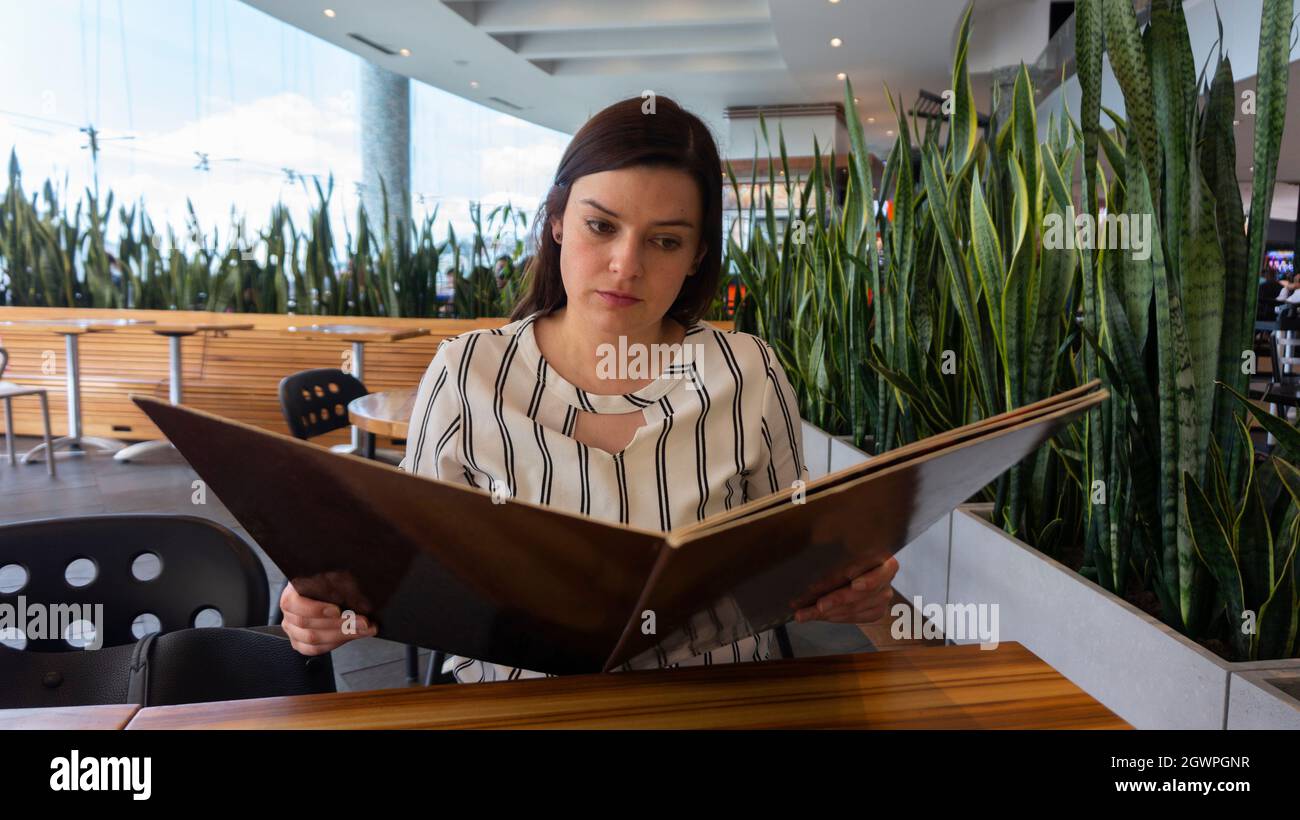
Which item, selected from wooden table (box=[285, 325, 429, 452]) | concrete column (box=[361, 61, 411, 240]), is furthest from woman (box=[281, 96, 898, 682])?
concrete column (box=[361, 61, 411, 240])

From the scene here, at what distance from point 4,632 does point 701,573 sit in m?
0.74

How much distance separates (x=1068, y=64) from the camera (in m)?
5.70

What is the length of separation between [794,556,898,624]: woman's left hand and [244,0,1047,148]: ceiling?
6061mm

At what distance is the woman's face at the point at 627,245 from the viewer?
859 millimetres

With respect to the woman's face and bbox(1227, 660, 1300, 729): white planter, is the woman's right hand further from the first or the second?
bbox(1227, 660, 1300, 729): white planter

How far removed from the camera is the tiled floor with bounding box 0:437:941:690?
82.3 inches

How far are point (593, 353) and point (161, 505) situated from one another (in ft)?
11.2

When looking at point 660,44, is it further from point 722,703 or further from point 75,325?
point 722,703

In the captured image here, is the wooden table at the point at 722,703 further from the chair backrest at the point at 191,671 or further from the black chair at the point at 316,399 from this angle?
the black chair at the point at 316,399

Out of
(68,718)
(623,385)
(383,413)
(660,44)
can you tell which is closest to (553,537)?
(68,718)
